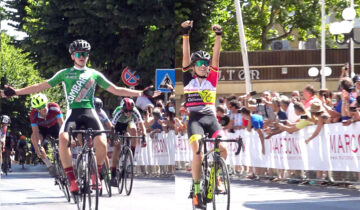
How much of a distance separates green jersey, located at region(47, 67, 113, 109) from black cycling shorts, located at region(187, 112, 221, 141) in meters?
1.48

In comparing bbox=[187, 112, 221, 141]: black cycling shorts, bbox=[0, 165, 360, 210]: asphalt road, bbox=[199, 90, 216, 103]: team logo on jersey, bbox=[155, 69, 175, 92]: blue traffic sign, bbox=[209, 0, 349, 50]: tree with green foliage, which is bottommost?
bbox=[0, 165, 360, 210]: asphalt road

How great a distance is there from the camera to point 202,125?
12.1 metres

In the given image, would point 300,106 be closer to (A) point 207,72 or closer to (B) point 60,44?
(A) point 207,72

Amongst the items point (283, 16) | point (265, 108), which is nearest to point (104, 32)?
point (265, 108)

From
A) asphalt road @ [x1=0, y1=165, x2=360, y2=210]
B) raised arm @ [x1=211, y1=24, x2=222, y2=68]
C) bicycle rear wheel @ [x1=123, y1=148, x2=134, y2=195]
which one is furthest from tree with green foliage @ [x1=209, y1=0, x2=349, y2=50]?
raised arm @ [x1=211, y1=24, x2=222, y2=68]

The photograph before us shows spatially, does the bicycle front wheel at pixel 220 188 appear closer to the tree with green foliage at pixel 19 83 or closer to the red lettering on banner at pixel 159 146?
the tree with green foliage at pixel 19 83

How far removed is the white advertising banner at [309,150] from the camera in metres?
17.2

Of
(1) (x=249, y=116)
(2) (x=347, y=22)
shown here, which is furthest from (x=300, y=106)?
(2) (x=347, y=22)

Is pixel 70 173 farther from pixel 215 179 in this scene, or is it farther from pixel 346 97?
pixel 346 97

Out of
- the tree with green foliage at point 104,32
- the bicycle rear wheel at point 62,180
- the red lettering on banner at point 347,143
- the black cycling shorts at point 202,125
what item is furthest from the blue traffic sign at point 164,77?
the black cycling shorts at point 202,125

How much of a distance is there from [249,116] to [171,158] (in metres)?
2.13

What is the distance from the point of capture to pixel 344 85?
16.9 m

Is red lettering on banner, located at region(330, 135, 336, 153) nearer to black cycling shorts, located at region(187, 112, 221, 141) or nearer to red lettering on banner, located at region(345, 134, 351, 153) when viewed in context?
red lettering on banner, located at region(345, 134, 351, 153)

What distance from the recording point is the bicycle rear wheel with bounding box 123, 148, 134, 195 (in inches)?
640
